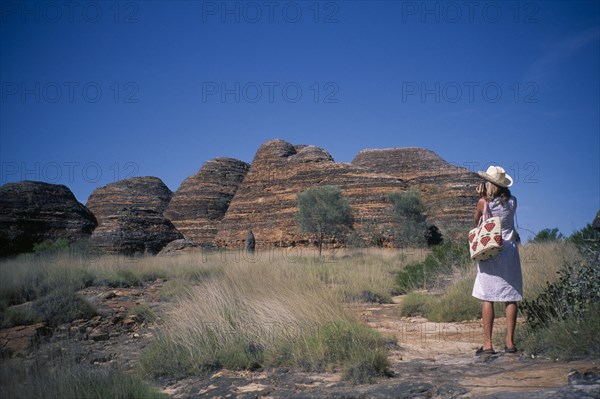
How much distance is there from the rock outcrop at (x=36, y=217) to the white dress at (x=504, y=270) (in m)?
34.2

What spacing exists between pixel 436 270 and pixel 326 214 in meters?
29.3

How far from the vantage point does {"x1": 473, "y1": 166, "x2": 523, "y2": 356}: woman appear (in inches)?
179

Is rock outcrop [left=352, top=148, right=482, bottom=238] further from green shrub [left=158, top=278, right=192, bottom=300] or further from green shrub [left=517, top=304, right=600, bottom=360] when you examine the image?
green shrub [left=517, top=304, right=600, bottom=360]

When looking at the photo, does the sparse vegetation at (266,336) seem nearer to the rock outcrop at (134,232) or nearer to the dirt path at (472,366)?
the dirt path at (472,366)

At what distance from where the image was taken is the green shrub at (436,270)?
437 inches

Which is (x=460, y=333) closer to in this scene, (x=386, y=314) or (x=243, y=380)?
(x=386, y=314)

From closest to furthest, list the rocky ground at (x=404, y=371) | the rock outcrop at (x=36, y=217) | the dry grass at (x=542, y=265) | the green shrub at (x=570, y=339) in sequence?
the rocky ground at (x=404, y=371) → the green shrub at (x=570, y=339) → the dry grass at (x=542, y=265) → the rock outcrop at (x=36, y=217)

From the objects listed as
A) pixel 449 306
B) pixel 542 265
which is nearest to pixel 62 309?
pixel 449 306

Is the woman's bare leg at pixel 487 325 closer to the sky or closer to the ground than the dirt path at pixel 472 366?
closer to the sky

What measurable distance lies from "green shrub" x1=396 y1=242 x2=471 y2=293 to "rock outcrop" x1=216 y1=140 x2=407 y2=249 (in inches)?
1223

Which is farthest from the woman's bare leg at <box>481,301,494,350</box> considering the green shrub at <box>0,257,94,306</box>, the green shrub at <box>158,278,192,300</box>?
the green shrub at <box>0,257,94,306</box>

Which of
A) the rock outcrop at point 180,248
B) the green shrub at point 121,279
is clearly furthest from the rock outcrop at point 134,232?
the green shrub at point 121,279

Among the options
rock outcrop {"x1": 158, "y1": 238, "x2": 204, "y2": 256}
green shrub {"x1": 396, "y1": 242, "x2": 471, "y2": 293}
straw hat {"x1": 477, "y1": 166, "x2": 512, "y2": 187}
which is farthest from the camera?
rock outcrop {"x1": 158, "y1": 238, "x2": 204, "y2": 256}

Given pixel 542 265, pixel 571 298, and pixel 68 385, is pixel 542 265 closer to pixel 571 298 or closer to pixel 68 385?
pixel 571 298
